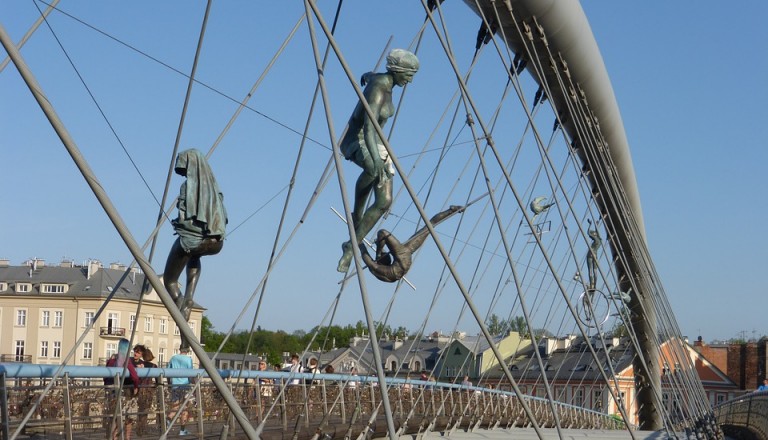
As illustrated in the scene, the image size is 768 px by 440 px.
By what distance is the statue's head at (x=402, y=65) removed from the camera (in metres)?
9.18

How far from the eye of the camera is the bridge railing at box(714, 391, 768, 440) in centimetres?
2075

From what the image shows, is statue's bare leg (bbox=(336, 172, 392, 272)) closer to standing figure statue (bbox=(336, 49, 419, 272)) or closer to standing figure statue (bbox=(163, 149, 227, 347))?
standing figure statue (bbox=(336, 49, 419, 272))

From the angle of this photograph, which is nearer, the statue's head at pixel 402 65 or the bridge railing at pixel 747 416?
the statue's head at pixel 402 65

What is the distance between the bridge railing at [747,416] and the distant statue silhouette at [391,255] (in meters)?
12.3

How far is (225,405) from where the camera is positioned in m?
11.8

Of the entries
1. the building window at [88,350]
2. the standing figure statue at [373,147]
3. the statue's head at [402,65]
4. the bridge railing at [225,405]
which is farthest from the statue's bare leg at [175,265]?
the building window at [88,350]

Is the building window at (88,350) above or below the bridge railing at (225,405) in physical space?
above

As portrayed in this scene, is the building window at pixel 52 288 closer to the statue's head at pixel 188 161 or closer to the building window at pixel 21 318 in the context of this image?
the building window at pixel 21 318

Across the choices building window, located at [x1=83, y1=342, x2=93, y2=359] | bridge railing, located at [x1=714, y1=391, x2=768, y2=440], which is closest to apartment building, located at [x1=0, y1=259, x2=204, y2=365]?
building window, located at [x1=83, y1=342, x2=93, y2=359]

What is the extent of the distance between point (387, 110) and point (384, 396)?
2.94 m

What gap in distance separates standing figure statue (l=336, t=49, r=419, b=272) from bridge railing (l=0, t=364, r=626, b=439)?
5.55ft

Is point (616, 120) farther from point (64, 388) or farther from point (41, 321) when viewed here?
point (41, 321)

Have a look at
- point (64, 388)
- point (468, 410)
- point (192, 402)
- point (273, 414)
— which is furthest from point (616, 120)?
point (64, 388)

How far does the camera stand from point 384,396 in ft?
22.1
